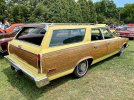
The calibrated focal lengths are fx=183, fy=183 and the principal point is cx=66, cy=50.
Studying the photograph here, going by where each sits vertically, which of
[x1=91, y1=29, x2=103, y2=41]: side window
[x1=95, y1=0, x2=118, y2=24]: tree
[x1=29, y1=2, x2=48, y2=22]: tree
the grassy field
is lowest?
the grassy field

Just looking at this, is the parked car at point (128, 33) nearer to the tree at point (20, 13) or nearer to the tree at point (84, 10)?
the tree at point (20, 13)

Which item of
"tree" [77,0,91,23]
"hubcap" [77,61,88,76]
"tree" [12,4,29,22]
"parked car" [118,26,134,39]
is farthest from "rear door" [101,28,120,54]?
"tree" [77,0,91,23]

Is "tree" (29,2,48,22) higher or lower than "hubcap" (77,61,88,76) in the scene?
higher

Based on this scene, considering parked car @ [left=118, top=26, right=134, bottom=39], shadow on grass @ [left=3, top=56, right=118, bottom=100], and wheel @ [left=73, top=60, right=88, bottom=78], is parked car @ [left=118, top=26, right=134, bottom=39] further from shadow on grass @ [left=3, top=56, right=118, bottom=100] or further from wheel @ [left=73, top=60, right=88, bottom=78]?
shadow on grass @ [left=3, top=56, right=118, bottom=100]

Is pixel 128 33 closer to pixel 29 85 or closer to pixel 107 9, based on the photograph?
pixel 29 85

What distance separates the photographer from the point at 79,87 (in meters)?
4.87

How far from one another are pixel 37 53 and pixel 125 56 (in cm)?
499

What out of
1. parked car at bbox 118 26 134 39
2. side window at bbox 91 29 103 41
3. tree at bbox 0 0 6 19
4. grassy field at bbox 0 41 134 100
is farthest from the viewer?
tree at bbox 0 0 6 19

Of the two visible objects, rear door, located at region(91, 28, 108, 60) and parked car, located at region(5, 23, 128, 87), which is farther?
rear door, located at region(91, 28, 108, 60)

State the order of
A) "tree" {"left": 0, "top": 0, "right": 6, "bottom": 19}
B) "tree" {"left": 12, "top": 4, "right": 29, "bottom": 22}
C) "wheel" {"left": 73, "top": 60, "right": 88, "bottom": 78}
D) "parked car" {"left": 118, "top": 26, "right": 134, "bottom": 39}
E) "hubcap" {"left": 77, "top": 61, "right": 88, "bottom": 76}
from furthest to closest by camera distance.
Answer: "tree" {"left": 12, "top": 4, "right": 29, "bottom": 22}
"tree" {"left": 0, "top": 0, "right": 6, "bottom": 19}
"parked car" {"left": 118, "top": 26, "right": 134, "bottom": 39}
"hubcap" {"left": 77, "top": 61, "right": 88, "bottom": 76}
"wheel" {"left": 73, "top": 60, "right": 88, "bottom": 78}

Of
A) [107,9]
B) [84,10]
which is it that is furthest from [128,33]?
[107,9]

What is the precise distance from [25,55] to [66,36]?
117 cm

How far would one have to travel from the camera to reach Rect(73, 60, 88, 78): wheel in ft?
17.4

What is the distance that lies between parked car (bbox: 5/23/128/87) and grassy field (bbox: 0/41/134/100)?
40cm
